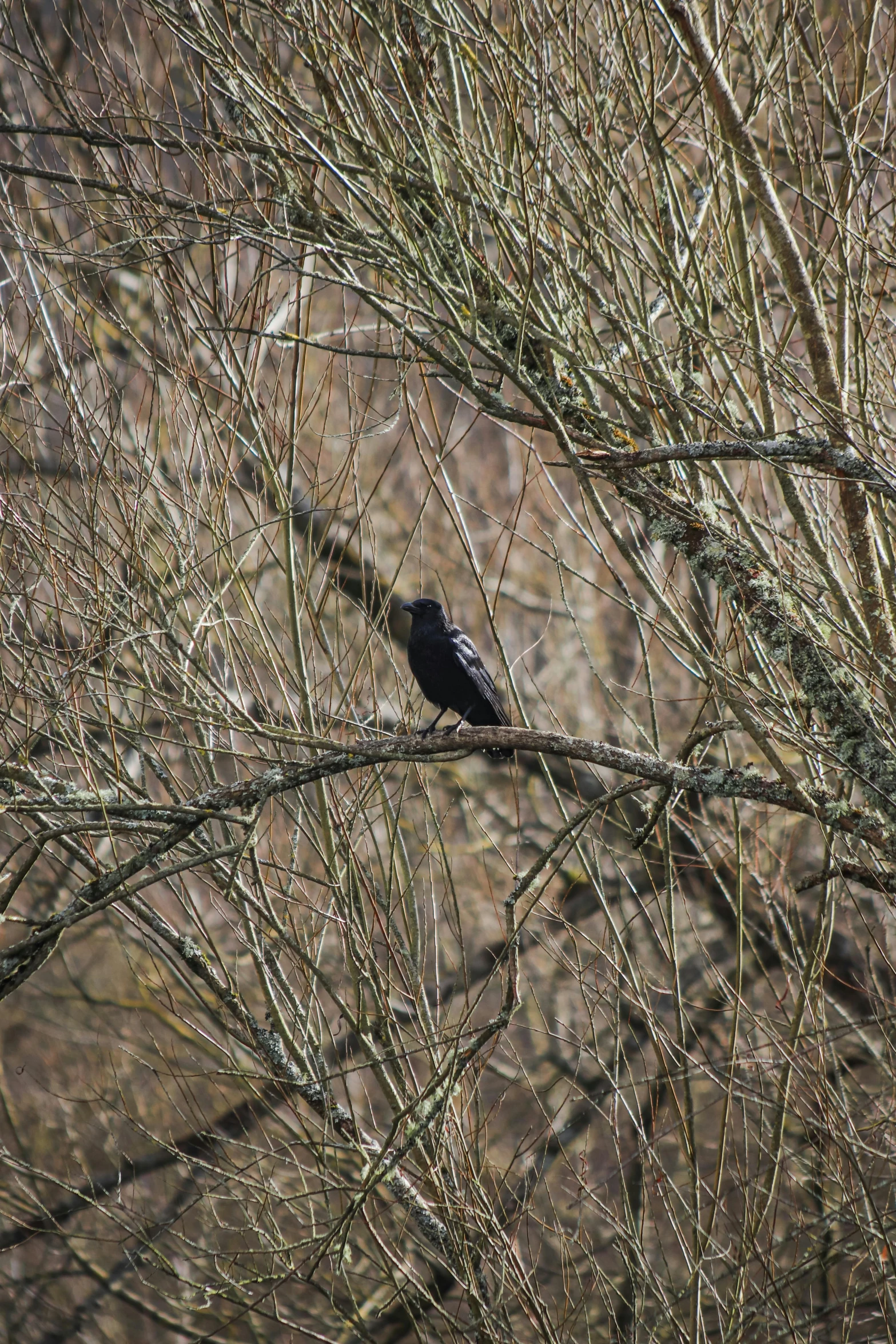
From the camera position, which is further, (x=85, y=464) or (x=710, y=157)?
(x=85, y=464)

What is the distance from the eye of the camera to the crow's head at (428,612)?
17.9ft

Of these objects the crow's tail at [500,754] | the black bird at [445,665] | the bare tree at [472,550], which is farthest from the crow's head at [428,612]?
the crow's tail at [500,754]

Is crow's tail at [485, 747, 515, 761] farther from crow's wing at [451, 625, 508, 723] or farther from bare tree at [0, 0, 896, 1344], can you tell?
crow's wing at [451, 625, 508, 723]

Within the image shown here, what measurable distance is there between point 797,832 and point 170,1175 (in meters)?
7.44

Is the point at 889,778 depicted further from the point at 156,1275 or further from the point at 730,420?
the point at 156,1275

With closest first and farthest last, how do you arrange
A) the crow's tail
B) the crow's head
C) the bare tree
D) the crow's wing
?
the bare tree
the crow's tail
the crow's wing
the crow's head

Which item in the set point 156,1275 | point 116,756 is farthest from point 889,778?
point 156,1275

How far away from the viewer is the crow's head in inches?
215

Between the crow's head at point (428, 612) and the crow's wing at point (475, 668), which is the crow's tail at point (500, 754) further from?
the crow's head at point (428, 612)

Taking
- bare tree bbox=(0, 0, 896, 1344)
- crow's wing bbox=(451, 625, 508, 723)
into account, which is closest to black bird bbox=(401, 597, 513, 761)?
crow's wing bbox=(451, 625, 508, 723)

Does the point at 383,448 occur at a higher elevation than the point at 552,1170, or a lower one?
higher

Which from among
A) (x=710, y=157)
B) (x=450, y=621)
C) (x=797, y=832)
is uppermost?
(x=710, y=157)

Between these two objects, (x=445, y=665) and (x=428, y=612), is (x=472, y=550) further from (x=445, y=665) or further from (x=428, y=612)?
(x=428, y=612)

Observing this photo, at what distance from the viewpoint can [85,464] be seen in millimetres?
4219
